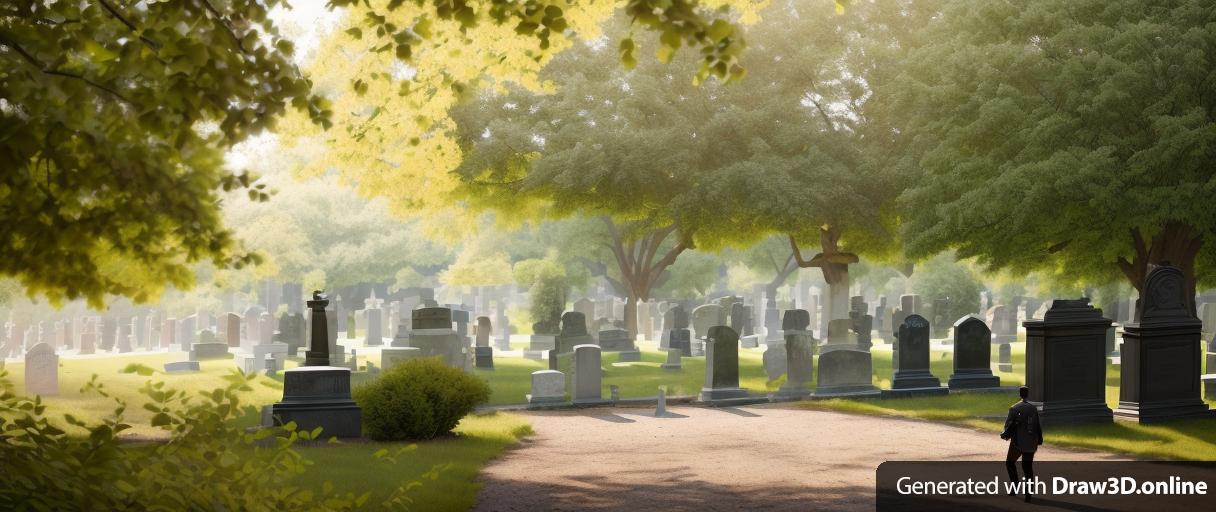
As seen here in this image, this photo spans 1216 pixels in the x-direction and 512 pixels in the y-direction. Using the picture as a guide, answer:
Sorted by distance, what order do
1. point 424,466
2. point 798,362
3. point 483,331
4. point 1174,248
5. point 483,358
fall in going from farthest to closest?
point 483,331, point 483,358, point 1174,248, point 798,362, point 424,466

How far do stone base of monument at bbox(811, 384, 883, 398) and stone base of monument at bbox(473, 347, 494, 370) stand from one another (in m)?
10.7

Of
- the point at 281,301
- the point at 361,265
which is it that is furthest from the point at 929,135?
the point at 281,301

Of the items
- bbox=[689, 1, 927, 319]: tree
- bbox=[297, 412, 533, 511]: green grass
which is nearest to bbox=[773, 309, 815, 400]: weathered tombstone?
bbox=[689, 1, 927, 319]: tree

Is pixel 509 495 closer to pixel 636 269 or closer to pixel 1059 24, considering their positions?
pixel 1059 24

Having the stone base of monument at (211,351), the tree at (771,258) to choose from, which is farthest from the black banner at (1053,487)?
the tree at (771,258)

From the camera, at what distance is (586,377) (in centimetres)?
2130

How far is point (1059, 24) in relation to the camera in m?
23.7

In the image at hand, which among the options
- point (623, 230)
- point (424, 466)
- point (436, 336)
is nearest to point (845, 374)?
point (436, 336)

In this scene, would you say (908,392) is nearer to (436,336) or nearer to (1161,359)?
(1161,359)

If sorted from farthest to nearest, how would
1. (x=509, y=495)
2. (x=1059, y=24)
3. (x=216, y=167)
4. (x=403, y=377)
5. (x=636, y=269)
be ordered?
(x=636, y=269)
(x=1059, y=24)
(x=403, y=377)
(x=509, y=495)
(x=216, y=167)

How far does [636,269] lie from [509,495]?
35608mm

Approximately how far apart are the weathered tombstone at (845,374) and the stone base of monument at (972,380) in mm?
1863

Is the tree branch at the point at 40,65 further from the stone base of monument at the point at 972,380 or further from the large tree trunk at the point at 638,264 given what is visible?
the large tree trunk at the point at 638,264

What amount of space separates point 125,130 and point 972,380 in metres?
19.1
